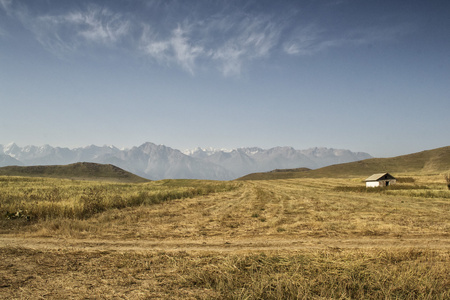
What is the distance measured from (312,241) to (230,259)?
4592 millimetres

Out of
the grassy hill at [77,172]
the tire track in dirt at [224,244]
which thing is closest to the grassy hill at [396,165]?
the grassy hill at [77,172]

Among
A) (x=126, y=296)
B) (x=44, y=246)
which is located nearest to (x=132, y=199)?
(x=44, y=246)

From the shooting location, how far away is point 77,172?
Result: 551ft

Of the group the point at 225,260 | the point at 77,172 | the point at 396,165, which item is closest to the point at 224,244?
the point at 225,260

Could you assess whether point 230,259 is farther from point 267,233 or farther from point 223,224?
point 223,224

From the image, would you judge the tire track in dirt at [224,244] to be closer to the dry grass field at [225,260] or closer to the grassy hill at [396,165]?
the dry grass field at [225,260]

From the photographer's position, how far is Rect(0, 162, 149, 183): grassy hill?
152500mm

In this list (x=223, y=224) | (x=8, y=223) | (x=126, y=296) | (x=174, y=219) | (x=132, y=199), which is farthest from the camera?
(x=132, y=199)

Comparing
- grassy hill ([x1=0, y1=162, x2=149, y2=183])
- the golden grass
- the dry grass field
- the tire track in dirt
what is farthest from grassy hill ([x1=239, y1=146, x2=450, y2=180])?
the golden grass

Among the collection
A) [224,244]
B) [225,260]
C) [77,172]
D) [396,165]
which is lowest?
[224,244]

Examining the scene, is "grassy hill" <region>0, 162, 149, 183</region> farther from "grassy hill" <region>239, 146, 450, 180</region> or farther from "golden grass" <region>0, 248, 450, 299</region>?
"golden grass" <region>0, 248, 450, 299</region>

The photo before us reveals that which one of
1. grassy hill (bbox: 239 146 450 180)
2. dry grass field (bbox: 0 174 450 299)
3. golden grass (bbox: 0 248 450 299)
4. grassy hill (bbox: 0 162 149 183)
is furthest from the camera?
grassy hill (bbox: 239 146 450 180)

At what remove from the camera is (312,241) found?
10102 millimetres

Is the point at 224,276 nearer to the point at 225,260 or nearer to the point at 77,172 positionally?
the point at 225,260
